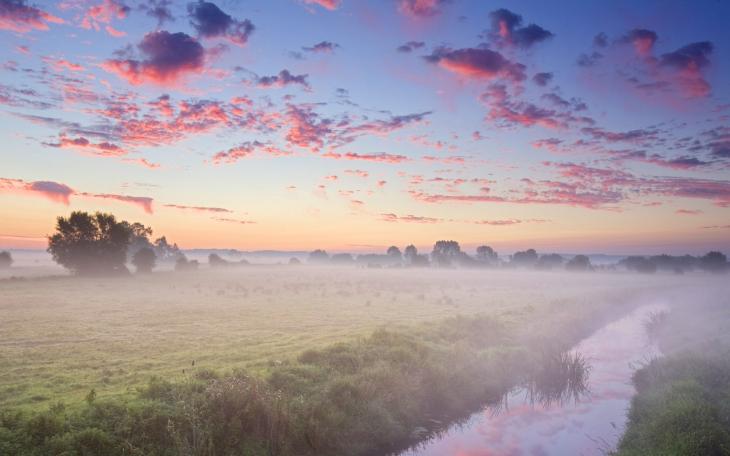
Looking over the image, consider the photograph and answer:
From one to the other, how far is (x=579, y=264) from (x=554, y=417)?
18212cm

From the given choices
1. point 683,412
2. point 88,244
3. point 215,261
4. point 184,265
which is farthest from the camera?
point 215,261

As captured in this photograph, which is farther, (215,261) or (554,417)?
(215,261)

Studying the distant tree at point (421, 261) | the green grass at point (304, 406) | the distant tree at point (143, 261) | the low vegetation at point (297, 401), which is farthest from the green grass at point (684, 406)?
the distant tree at point (421, 261)

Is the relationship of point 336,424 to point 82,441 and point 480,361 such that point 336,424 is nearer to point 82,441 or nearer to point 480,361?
point 82,441

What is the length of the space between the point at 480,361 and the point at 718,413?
9.77 meters

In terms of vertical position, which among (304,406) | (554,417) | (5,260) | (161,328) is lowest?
(554,417)

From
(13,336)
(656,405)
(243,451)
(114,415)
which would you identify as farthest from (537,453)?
(13,336)

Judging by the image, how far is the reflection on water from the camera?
1516cm

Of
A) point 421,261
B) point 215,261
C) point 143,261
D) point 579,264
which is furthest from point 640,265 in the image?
point 143,261

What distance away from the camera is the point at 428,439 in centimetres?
1559

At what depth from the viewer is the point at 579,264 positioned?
181 metres

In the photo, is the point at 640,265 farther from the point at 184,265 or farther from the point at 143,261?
the point at 143,261

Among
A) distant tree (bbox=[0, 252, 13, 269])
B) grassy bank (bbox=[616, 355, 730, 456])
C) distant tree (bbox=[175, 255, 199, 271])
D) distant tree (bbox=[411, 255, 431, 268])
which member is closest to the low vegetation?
grassy bank (bbox=[616, 355, 730, 456])

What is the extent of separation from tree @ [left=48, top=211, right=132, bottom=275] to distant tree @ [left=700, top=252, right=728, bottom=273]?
723 feet
